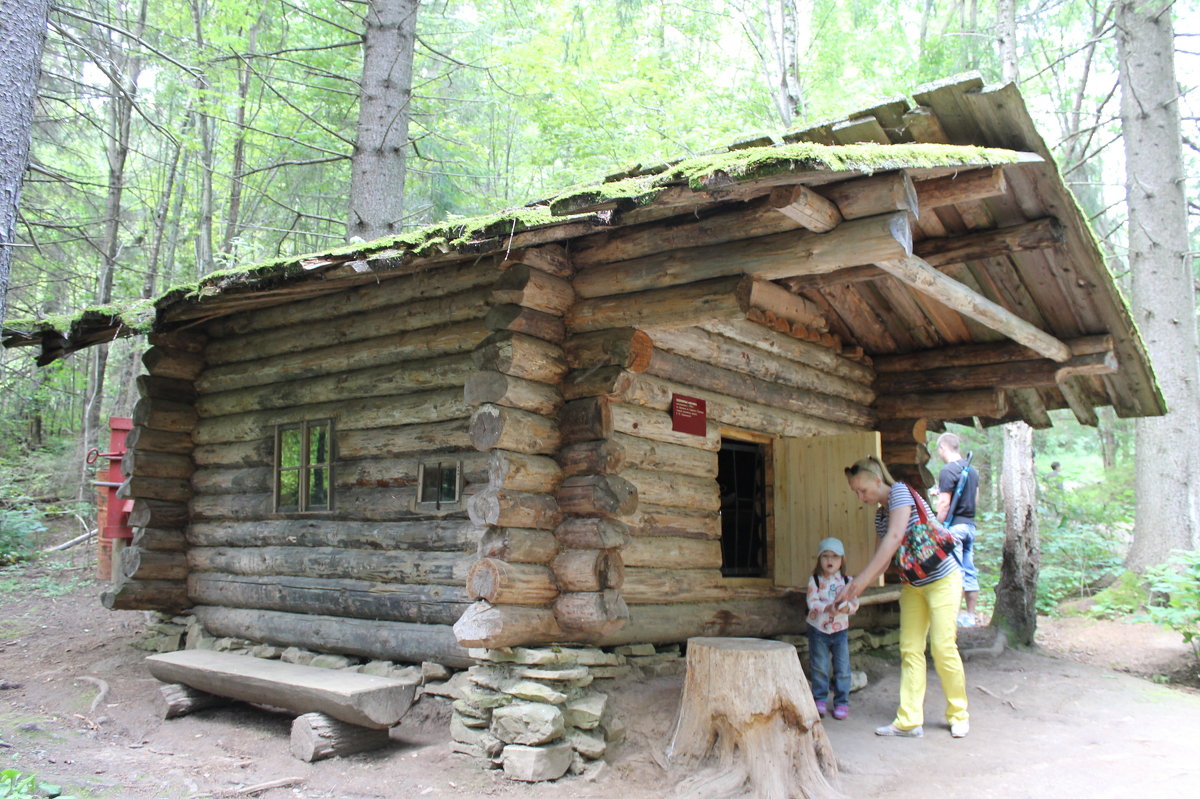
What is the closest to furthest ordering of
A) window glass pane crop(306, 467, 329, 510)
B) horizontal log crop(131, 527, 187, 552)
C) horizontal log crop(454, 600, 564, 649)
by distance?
1. horizontal log crop(454, 600, 564, 649)
2. window glass pane crop(306, 467, 329, 510)
3. horizontal log crop(131, 527, 187, 552)

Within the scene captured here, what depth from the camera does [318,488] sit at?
312 inches

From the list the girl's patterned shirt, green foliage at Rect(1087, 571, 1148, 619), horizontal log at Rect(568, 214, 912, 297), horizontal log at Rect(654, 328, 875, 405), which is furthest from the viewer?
green foliage at Rect(1087, 571, 1148, 619)

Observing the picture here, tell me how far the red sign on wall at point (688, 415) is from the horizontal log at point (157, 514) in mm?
5604

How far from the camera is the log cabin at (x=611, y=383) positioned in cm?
551

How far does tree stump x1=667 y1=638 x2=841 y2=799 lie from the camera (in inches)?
206

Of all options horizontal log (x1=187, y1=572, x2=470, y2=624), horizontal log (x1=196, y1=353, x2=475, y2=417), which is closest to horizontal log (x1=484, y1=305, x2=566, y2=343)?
horizontal log (x1=196, y1=353, x2=475, y2=417)

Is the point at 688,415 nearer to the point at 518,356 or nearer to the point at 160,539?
the point at 518,356

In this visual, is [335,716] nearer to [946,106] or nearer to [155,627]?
[155,627]

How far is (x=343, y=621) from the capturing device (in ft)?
24.0

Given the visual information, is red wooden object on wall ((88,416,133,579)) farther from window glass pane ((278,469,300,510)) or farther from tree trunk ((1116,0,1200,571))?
tree trunk ((1116,0,1200,571))

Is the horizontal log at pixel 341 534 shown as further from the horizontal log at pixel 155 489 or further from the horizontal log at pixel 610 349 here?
the horizontal log at pixel 610 349

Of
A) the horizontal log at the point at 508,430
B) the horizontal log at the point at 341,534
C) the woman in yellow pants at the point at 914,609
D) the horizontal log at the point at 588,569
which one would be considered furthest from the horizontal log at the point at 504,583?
the woman in yellow pants at the point at 914,609

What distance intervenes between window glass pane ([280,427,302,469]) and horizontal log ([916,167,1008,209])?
5.85 m

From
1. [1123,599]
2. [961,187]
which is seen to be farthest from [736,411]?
[1123,599]
